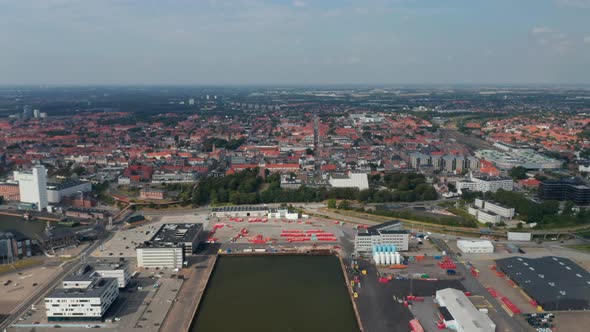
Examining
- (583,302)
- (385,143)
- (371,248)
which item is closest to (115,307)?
(371,248)

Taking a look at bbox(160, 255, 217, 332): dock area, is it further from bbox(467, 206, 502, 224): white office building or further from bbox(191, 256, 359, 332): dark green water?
bbox(467, 206, 502, 224): white office building

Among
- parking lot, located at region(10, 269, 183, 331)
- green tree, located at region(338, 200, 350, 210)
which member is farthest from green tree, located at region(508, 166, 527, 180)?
parking lot, located at region(10, 269, 183, 331)

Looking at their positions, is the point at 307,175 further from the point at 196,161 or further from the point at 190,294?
the point at 190,294

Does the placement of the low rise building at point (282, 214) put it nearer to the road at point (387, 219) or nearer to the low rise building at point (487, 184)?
the road at point (387, 219)

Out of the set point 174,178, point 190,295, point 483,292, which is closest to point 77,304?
point 190,295

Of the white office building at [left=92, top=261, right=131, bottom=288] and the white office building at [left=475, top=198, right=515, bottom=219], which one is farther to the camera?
the white office building at [left=475, top=198, right=515, bottom=219]

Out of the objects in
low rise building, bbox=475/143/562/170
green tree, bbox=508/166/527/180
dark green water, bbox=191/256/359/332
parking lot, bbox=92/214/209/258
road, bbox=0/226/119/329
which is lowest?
dark green water, bbox=191/256/359/332

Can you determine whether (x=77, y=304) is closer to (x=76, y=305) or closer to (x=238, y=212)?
(x=76, y=305)
